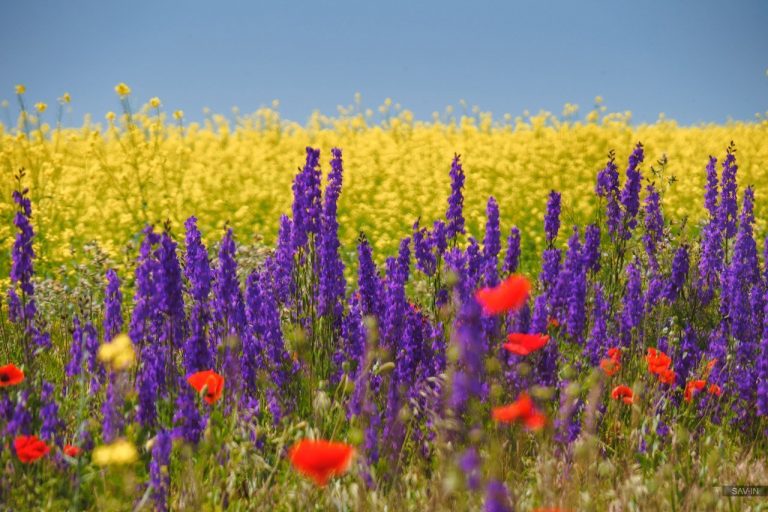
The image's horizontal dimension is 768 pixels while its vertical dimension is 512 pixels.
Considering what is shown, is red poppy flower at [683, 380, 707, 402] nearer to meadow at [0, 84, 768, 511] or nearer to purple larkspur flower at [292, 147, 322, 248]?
meadow at [0, 84, 768, 511]

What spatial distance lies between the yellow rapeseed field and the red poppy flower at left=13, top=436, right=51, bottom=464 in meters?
5.87

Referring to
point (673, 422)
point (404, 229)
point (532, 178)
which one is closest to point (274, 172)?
point (404, 229)

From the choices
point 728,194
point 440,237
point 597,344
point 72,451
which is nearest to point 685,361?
point 597,344

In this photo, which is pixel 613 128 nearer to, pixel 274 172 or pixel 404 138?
pixel 404 138

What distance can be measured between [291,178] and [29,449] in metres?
8.21

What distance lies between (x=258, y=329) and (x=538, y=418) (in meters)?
1.64

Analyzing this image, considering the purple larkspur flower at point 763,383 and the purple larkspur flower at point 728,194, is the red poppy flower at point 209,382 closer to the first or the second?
the purple larkspur flower at point 763,383

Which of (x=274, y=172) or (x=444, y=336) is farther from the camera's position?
(x=274, y=172)

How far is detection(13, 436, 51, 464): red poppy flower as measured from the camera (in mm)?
2014

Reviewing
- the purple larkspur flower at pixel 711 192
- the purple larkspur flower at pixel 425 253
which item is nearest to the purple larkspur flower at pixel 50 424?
the purple larkspur flower at pixel 425 253

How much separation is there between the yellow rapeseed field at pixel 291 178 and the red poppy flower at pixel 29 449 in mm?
5873

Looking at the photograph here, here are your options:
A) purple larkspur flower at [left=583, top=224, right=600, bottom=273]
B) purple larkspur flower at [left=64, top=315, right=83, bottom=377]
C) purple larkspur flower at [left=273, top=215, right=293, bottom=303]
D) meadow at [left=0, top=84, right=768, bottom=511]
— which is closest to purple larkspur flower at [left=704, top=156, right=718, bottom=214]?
meadow at [left=0, top=84, right=768, bottom=511]

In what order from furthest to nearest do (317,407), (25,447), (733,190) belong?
(733,190)
(317,407)
(25,447)

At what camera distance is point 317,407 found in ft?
7.51
